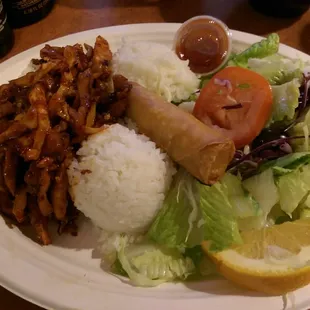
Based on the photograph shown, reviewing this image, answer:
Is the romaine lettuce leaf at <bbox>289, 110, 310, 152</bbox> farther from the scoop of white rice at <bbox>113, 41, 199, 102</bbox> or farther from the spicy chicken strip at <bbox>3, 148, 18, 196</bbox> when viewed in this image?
the spicy chicken strip at <bbox>3, 148, 18, 196</bbox>

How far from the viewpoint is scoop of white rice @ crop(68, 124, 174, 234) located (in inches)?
57.2

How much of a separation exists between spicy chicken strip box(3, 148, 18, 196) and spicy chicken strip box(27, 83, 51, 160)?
0.09 m

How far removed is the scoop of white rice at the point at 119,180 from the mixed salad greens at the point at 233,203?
60mm

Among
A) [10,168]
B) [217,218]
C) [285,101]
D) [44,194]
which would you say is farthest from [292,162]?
[10,168]

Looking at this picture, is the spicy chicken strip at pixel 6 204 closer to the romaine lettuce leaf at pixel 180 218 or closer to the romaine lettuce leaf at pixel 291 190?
the romaine lettuce leaf at pixel 180 218

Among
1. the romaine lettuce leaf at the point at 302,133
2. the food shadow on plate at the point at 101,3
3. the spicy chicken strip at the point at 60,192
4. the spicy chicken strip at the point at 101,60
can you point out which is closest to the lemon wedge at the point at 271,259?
the romaine lettuce leaf at the point at 302,133

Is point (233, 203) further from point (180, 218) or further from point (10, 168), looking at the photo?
point (10, 168)

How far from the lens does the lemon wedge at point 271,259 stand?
126cm

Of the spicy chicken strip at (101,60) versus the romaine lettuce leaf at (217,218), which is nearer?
the romaine lettuce leaf at (217,218)

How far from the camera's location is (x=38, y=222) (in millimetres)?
1502

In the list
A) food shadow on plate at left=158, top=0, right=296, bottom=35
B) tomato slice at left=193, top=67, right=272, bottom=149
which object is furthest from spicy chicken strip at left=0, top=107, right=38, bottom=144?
food shadow on plate at left=158, top=0, right=296, bottom=35

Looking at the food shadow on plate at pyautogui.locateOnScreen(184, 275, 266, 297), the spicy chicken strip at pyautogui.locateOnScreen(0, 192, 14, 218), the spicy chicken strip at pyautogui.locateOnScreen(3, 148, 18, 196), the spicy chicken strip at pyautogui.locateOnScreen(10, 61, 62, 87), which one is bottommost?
the food shadow on plate at pyautogui.locateOnScreen(184, 275, 266, 297)

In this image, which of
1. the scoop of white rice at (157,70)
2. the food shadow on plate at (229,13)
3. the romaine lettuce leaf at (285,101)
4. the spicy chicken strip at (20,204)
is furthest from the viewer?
the food shadow on plate at (229,13)

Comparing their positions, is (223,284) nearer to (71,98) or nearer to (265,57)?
(71,98)
